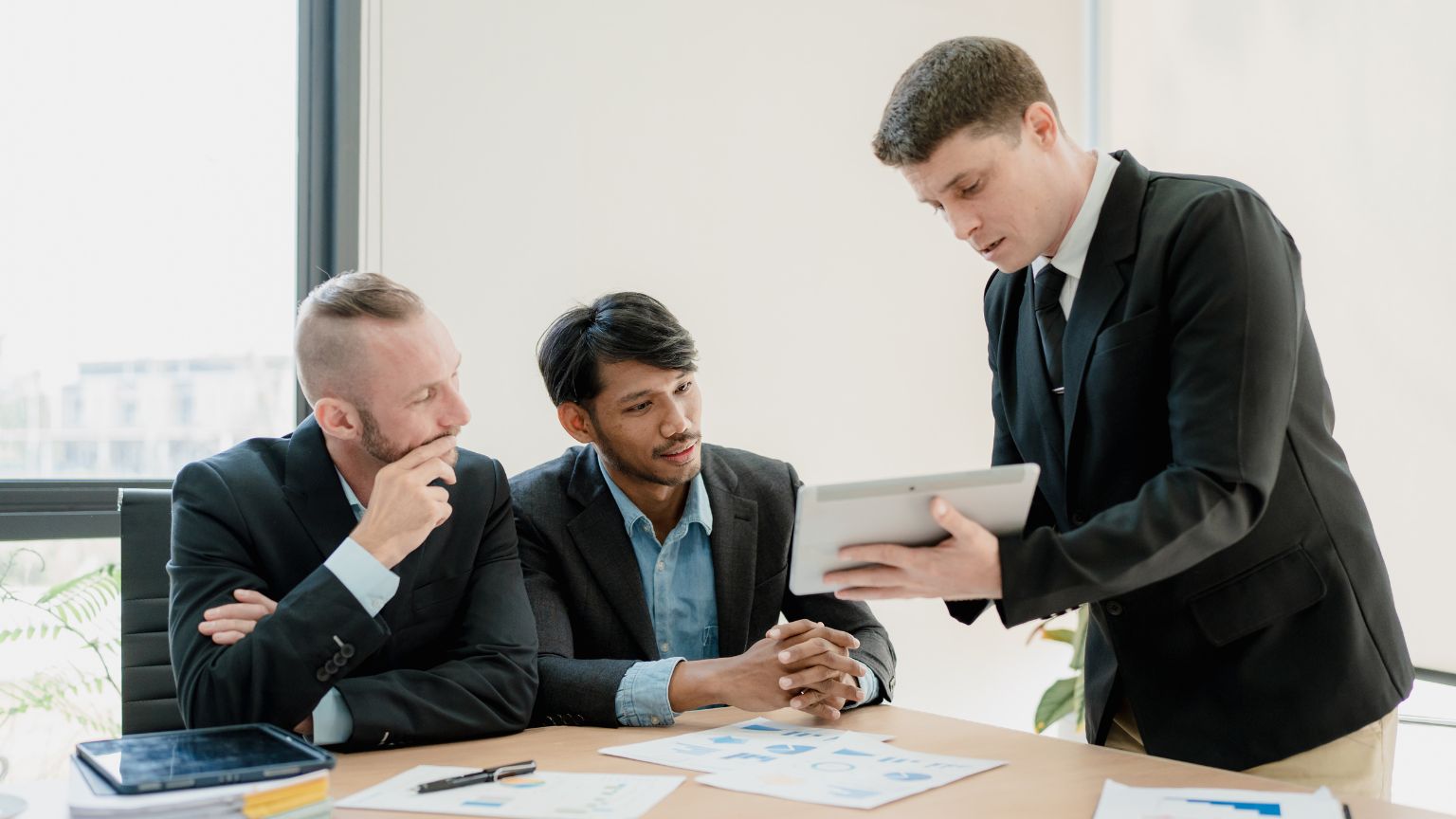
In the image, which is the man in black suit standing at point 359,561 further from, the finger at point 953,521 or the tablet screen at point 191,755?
the finger at point 953,521

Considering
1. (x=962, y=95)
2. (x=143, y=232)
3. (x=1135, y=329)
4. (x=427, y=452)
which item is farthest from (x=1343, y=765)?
(x=143, y=232)

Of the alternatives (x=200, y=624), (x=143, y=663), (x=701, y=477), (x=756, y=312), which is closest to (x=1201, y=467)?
(x=701, y=477)

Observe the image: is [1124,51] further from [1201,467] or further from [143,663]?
[143,663]

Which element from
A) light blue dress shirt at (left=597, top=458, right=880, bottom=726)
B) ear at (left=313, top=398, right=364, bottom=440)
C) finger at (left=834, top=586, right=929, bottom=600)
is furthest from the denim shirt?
finger at (left=834, top=586, right=929, bottom=600)

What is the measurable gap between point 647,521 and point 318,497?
23.0 inches

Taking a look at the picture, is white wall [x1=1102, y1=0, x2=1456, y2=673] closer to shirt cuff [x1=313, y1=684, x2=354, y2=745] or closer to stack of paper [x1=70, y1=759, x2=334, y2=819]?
shirt cuff [x1=313, y1=684, x2=354, y2=745]

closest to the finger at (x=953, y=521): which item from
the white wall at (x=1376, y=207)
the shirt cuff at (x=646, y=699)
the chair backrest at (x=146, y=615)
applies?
the shirt cuff at (x=646, y=699)

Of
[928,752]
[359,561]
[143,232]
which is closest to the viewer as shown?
[928,752]

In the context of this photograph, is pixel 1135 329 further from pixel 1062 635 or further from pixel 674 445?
pixel 1062 635

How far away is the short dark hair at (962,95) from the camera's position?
61.8 inches

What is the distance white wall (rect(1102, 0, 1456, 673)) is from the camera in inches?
105

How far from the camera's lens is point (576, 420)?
2287mm

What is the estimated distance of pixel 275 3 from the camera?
301cm

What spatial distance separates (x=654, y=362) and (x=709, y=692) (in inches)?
25.8
